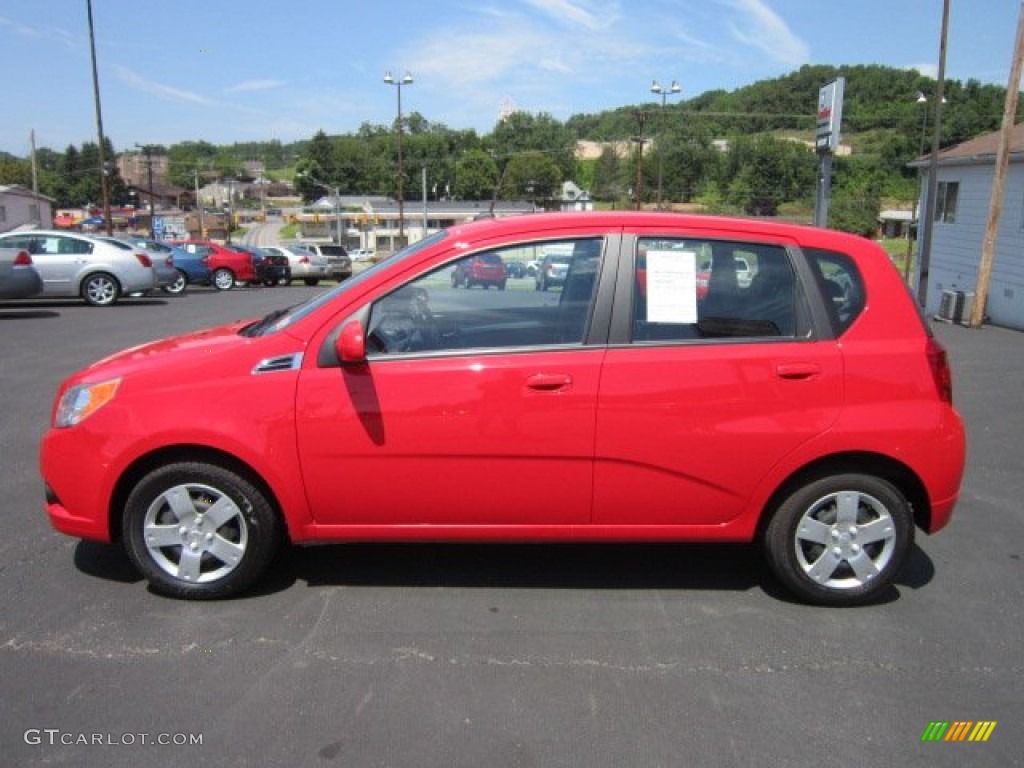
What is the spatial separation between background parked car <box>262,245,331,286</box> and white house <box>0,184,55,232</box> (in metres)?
24.4

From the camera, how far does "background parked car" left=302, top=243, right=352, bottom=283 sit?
3278cm

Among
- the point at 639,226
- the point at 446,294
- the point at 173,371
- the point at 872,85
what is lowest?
the point at 173,371

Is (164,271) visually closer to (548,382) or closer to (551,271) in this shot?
(551,271)

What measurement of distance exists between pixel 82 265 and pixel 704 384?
17.0 m

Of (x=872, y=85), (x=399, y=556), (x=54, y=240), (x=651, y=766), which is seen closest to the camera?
(x=651, y=766)

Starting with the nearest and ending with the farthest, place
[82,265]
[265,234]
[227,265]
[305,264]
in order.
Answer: [82,265] → [227,265] → [305,264] → [265,234]

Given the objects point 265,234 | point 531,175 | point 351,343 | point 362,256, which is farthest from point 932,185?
point 265,234

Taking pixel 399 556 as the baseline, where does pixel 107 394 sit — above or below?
above

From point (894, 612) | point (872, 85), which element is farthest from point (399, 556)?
point (872, 85)

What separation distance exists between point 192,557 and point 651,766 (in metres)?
2.19

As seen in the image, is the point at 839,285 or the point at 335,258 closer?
the point at 839,285

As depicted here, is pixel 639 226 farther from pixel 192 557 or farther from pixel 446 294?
pixel 192 557

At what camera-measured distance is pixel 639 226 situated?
3.74 metres

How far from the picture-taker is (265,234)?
365ft
